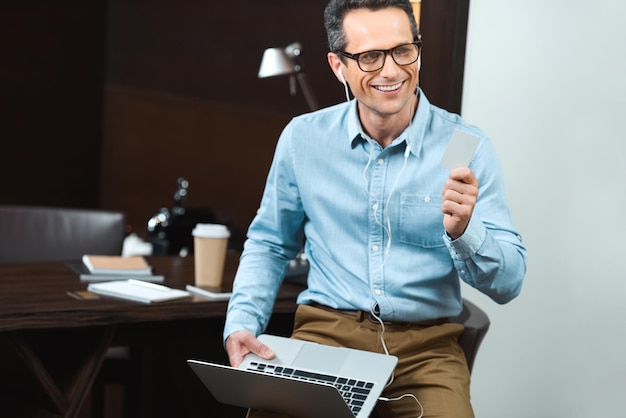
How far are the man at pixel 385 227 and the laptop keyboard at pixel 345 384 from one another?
96mm

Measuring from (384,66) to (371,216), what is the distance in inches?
12.6

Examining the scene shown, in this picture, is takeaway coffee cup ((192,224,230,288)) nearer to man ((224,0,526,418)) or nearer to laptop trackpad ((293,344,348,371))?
man ((224,0,526,418))

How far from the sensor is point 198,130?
4.92 m

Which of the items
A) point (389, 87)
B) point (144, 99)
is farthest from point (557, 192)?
point (144, 99)

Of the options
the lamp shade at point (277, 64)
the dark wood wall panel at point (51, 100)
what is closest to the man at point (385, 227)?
the lamp shade at point (277, 64)

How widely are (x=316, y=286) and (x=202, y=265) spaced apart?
16.6 inches

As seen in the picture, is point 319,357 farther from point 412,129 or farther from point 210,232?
point 210,232

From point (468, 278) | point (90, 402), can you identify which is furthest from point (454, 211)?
point (90, 402)

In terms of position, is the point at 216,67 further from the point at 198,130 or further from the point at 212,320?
the point at 212,320

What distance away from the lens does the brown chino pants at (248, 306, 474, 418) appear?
5.61 ft

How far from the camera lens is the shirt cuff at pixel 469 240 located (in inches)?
61.2

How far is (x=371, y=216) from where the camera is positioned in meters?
1.84

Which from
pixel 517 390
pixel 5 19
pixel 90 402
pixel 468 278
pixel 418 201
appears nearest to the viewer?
pixel 468 278

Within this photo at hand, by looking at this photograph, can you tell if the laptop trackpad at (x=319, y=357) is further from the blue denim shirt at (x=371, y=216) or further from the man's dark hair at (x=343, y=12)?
the man's dark hair at (x=343, y=12)
